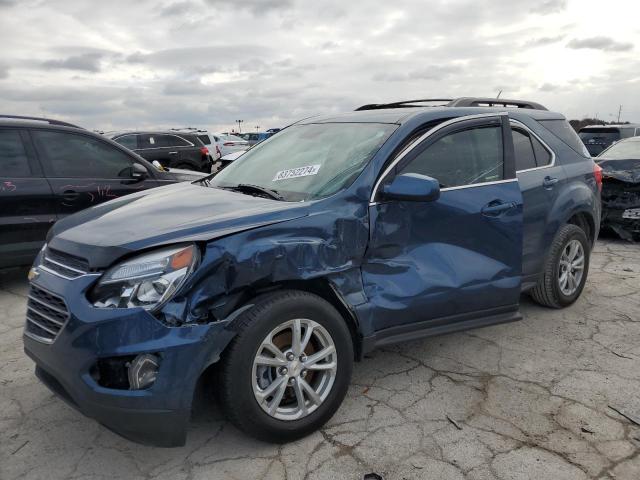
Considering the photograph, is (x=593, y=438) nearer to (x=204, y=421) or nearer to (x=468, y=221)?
(x=468, y=221)

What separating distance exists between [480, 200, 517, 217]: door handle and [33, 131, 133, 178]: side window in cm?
420

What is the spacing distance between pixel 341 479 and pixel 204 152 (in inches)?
512

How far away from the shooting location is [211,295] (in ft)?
8.16

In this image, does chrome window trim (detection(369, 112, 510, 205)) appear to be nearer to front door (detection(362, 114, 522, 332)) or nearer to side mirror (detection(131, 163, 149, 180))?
front door (detection(362, 114, 522, 332))

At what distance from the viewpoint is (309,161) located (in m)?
3.48

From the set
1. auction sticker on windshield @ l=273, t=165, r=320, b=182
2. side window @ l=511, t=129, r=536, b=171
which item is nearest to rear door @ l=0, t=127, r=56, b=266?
auction sticker on windshield @ l=273, t=165, r=320, b=182

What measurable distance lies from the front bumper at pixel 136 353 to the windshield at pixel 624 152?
23.9 feet

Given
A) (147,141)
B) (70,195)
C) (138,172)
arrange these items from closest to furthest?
1. (70,195)
2. (138,172)
3. (147,141)

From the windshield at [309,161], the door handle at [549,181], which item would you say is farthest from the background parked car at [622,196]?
the windshield at [309,161]

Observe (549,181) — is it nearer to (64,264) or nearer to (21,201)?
(64,264)

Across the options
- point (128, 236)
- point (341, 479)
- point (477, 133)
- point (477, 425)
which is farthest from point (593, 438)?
point (128, 236)

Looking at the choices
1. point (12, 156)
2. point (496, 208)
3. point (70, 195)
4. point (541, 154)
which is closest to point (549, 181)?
point (541, 154)

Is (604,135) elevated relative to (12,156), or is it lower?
lower

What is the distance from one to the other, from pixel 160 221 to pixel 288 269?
0.69 metres
